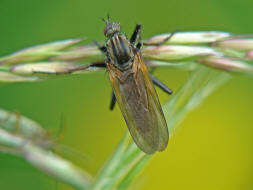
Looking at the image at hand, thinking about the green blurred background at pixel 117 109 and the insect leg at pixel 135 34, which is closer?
the insect leg at pixel 135 34

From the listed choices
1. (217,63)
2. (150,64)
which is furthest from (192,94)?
(150,64)

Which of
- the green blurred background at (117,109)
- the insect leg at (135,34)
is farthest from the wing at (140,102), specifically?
the green blurred background at (117,109)

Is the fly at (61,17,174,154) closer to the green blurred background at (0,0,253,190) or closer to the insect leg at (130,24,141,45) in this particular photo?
the insect leg at (130,24,141,45)

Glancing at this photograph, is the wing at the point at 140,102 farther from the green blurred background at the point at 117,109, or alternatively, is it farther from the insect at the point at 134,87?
the green blurred background at the point at 117,109

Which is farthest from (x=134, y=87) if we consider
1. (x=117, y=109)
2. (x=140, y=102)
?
(x=117, y=109)

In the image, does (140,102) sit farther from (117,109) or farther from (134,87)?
(117,109)

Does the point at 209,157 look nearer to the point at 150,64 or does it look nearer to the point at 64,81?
the point at 64,81
